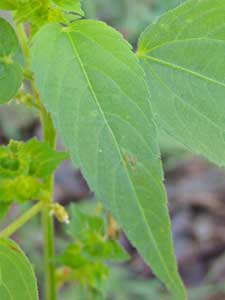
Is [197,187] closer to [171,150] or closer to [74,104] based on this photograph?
[171,150]

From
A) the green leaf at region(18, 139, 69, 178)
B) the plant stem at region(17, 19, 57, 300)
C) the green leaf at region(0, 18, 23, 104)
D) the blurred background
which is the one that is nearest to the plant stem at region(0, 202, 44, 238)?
the plant stem at region(17, 19, 57, 300)

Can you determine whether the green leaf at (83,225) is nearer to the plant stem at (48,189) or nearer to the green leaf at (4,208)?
the plant stem at (48,189)

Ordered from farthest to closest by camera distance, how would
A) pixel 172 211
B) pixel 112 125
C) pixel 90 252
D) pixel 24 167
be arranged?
pixel 172 211, pixel 90 252, pixel 24 167, pixel 112 125

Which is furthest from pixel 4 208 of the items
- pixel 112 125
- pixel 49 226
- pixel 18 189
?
pixel 112 125

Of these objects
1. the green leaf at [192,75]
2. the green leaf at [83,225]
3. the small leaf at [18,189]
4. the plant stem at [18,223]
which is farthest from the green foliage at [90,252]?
the green leaf at [192,75]

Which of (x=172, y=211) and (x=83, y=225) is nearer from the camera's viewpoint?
(x=83, y=225)

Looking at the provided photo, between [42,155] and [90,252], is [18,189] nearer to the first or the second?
[42,155]

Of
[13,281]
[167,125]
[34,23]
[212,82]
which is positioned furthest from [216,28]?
[13,281]

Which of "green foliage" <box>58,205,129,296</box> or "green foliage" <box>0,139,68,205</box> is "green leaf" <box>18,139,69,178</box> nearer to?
"green foliage" <box>0,139,68,205</box>
